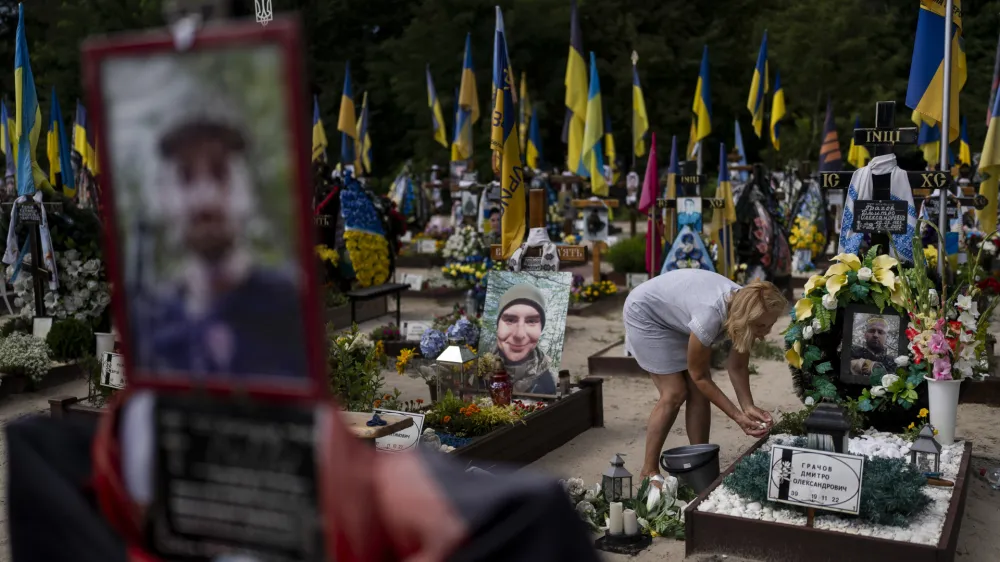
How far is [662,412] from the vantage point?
5.91 m

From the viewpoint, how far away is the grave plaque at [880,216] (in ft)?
23.7

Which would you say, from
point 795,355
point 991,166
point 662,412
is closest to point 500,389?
point 662,412

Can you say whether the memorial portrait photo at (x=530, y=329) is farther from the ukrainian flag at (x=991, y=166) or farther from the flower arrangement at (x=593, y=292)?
the flower arrangement at (x=593, y=292)

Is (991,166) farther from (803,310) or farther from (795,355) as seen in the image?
(795,355)

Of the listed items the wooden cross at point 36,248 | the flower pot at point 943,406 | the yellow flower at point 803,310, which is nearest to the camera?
the flower pot at point 943,406

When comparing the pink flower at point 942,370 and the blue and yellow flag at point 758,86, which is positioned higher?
the blue and yellow flag at point 758,86

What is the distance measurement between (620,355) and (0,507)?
5.73m

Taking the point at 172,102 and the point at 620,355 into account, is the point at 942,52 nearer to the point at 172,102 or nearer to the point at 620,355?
the point at 620,355

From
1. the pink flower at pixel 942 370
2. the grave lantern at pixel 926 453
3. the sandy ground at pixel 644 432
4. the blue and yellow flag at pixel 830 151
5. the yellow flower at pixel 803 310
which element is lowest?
the sandy ground at pixel 644 432

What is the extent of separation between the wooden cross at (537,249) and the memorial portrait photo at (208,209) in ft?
24.8

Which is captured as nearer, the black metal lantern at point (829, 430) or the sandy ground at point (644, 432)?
the black metal lantern at point (829, 430)

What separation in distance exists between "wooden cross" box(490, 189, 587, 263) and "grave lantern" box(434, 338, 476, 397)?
6.44 ft

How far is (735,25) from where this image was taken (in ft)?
117

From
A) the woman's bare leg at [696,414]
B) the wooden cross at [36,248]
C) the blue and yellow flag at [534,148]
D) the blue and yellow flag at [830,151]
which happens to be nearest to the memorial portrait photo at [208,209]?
the woman's bare leg at [696,414]
